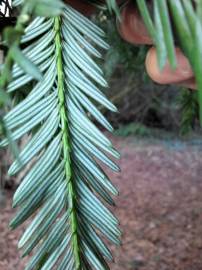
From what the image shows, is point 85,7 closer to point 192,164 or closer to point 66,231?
point 66,231

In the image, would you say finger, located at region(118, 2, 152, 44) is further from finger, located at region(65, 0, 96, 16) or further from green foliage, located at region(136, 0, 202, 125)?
green foliage, located at region(136, 0, 202, 125)

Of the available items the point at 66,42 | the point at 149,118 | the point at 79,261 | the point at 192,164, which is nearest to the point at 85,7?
the point at 66,42

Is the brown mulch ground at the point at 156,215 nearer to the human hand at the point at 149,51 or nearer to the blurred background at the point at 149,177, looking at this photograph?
the blurred background at the point at 149,177

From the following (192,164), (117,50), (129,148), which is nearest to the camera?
(117,50)

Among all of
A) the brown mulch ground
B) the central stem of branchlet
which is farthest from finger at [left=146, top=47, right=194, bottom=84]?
the brown mulch ground

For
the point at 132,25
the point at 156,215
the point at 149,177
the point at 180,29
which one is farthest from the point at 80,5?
the point at 149,177

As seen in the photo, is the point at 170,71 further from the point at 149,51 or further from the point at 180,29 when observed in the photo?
the point at 180,29

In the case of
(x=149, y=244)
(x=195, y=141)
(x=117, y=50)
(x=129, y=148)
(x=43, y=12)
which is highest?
(x=43, y=12)
